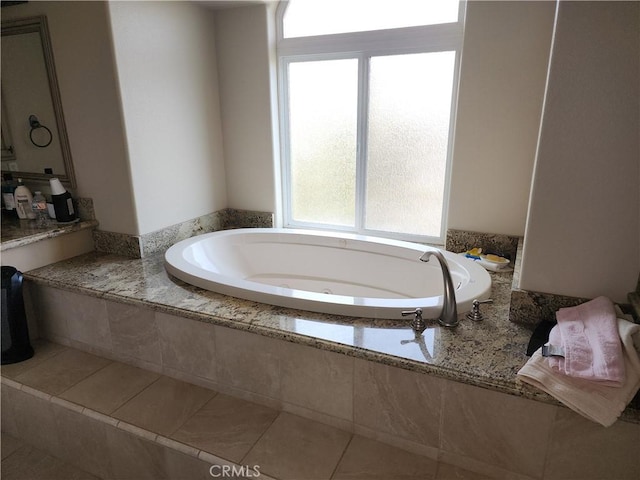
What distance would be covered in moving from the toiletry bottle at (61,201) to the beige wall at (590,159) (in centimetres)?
243

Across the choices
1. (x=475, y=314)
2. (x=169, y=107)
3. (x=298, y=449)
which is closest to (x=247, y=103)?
(x=169, y=107)

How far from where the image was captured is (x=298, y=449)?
1.42m

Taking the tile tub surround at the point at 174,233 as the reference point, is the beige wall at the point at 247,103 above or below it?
above

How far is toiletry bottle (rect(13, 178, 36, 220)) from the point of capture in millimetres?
2404

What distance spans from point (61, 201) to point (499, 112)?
8.23 ft

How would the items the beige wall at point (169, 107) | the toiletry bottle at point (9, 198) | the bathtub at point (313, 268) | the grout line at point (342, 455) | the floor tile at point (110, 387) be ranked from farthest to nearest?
the toiletry bottle at point (9, 198)
the beige wall at point (169, 107)
the bathtub at point (313, 268)
the floor tile at point (110, 387)
the grout line at point (342, 455)

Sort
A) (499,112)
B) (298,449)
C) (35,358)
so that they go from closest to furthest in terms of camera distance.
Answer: (298,449)
(35,358)
(499,112)

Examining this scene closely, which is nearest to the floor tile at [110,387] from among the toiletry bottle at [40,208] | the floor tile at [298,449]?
the floor tile at [298,449]

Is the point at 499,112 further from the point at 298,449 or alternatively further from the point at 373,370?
the point at 298,449

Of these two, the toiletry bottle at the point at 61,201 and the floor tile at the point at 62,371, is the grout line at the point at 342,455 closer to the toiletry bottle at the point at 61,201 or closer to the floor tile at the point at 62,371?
the floor tile at the point at 62,371

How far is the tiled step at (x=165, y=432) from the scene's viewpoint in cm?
137

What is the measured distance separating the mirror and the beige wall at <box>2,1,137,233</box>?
2.2 inches

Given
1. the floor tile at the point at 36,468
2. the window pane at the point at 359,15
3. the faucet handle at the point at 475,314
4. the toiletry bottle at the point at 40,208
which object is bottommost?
the floor tile at the point at 36,468

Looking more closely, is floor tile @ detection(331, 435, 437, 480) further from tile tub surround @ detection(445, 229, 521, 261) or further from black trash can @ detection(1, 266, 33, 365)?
black trash can @ detection(1, 266, 33, 365)
